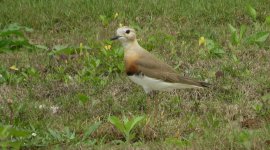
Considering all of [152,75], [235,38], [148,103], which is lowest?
[148,103]

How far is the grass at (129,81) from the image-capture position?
6957mm

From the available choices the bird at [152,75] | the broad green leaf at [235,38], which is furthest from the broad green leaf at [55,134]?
the broad green leaf at [235,38]

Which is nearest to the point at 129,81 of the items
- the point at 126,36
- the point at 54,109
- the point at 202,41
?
the point at 126,36

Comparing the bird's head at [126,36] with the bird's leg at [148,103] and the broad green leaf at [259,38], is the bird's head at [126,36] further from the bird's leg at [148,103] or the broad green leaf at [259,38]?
the broad green leaf at [259,38]

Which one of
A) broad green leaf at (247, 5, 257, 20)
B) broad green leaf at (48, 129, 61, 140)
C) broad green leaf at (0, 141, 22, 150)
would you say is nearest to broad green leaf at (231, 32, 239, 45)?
broad green leaf at (247, 5, 257, 20)

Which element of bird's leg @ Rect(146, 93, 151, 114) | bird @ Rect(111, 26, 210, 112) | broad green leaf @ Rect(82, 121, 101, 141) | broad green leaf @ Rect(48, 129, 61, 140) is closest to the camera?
broad green leaf @ Rect(48, 129, 61, 140)

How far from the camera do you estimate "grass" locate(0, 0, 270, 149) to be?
22.8 feet

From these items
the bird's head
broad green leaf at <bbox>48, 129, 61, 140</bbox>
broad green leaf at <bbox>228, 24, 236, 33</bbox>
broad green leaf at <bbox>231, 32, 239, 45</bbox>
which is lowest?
broad green leaf at <bbox>48, 129, 61, 140</bbox>

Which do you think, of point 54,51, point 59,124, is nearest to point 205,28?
point 54,51

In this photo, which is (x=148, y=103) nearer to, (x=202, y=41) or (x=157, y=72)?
(x=157, y=72)

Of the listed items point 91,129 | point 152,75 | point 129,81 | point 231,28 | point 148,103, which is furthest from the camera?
point 231,28

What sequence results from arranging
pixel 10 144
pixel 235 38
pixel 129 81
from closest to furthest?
pixel 10 144
pixel 129 81
pixel 235 38

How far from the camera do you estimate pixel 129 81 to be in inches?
349

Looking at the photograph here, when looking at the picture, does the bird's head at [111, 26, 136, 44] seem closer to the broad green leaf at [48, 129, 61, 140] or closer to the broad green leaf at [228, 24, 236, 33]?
the broad green leaf at [48, 129, 61, 140]
